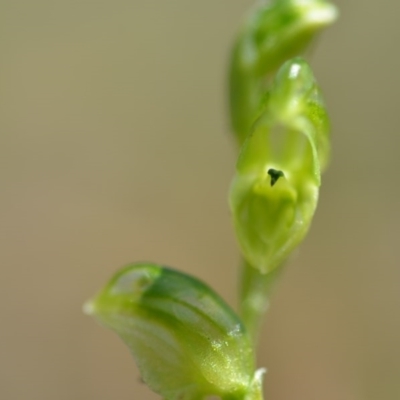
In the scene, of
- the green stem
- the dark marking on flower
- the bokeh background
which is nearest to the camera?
the dark marking on flower

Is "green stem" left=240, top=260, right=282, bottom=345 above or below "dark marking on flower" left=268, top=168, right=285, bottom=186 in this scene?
below

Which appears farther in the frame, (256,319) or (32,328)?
(32,328)

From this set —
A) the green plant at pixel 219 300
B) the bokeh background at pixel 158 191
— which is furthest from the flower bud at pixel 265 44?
the bokeh background at pixel 158 191

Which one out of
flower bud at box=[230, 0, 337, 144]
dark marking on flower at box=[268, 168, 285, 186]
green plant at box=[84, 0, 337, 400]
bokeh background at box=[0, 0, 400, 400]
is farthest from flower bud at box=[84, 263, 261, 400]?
bokeh background at box=[0, 0, 400, 400]

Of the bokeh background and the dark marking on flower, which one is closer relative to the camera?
the dark marking on flower

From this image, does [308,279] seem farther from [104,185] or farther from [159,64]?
[159,64]

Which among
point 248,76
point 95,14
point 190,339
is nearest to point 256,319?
point 190,339

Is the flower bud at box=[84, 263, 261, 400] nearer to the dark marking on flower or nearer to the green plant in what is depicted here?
the green plant

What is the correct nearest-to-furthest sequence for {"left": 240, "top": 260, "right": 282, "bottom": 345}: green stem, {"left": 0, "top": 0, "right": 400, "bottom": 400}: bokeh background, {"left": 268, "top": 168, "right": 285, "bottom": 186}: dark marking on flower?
{"left": 268, "top": 168, "right": 285, "bottom": 186}: dark marking on flower → {"left": 240, "top": 260, "right": 282, "bottom": 345}: green stem → {"left": 0, "top": 0, "right": 400, "bottom": 400}: bokeh background

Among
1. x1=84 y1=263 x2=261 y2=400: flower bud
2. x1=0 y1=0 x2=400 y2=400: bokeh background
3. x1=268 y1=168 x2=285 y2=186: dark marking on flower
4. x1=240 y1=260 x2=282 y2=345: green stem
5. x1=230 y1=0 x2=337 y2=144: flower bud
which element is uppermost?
x1=0 y1=0 x2=400 y2=400: bokeh background
